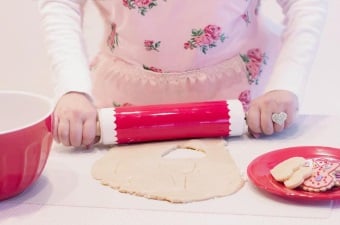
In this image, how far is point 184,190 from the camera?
22.1 inches

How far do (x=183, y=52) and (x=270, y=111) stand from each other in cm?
22

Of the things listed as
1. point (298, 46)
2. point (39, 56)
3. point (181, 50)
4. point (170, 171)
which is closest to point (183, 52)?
point (181, 50)

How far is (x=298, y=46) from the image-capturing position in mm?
811

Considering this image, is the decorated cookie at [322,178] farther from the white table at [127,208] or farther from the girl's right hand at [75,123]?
the girl's right hand at [75,123]

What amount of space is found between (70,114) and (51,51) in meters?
0.15

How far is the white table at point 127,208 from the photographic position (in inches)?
20.1

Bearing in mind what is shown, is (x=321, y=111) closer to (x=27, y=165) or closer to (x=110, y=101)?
(x=110, y=101)

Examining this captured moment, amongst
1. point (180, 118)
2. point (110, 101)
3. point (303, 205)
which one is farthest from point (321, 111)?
point (303, 205)

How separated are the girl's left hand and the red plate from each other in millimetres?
82

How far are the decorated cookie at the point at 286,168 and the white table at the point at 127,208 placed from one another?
0.02 m

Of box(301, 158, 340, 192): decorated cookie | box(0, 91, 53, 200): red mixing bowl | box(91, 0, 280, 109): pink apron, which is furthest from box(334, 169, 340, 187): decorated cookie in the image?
box(91, 0, 280, 109): pink apron

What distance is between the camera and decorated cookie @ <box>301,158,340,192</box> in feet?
1.75

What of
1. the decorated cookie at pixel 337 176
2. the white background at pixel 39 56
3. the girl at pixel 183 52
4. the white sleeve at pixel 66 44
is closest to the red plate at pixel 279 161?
the decorated cookie at pixel 337 176

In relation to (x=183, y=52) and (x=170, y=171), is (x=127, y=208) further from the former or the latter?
(x=183, y=52)
